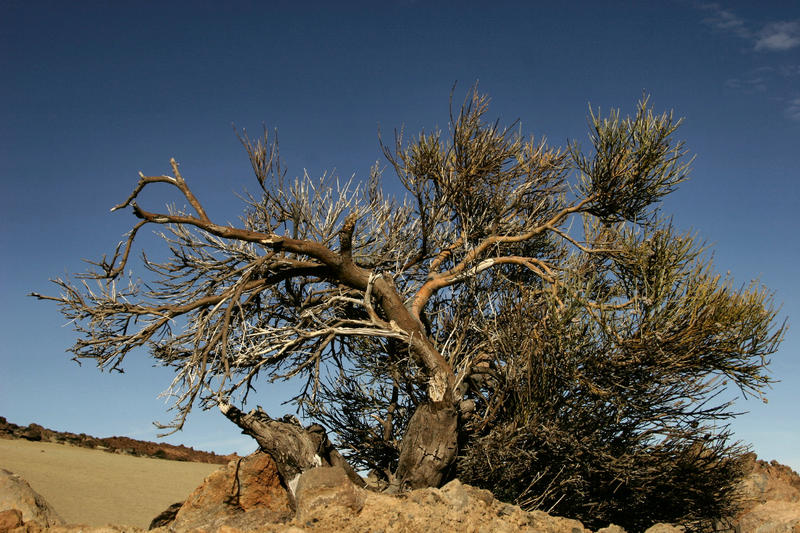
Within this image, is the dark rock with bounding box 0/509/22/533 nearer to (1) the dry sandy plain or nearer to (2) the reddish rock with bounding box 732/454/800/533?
(1) the dry sandy plain

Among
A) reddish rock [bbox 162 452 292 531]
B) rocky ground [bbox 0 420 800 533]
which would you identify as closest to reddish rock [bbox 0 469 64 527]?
rocky ground [bbox 0 420 800 533]

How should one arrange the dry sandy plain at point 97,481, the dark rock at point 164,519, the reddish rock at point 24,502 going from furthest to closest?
the dry sandy plain at point 97,481
the dark rock at point 164,519
the reddish rock at point 24,502

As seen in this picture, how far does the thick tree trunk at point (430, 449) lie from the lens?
894cm

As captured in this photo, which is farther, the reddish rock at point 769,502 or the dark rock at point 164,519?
the dark rock at point 164,519

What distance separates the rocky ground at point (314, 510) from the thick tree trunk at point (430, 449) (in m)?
1.86

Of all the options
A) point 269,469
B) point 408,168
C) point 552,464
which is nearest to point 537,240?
point 408,168

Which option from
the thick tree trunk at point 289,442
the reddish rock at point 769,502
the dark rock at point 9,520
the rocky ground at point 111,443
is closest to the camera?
the dark rock at point 9,520

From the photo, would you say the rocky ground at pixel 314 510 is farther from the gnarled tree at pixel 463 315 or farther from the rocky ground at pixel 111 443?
the rocky ground at pixel 111 443

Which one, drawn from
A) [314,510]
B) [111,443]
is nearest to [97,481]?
[111,443]

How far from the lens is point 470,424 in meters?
9.68

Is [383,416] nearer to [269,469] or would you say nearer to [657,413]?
[269,469]

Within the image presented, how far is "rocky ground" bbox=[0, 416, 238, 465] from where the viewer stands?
21.2 metres

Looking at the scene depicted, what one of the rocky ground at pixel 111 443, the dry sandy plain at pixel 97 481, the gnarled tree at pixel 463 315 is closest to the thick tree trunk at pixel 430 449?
the gnarled tree at pixel 463 315

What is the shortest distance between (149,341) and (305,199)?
3.62m
